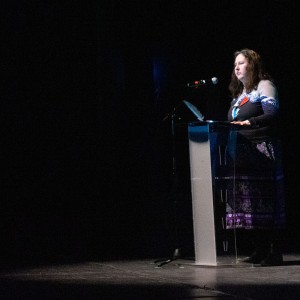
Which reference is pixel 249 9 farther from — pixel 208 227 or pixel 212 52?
pixel 208 227

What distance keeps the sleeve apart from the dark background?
2249mm

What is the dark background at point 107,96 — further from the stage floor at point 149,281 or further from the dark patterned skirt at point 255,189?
the dark patterned skirt at point 255,189

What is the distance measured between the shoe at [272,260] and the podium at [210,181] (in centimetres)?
25

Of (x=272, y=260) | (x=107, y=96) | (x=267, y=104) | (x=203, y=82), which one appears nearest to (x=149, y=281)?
(x=272, y=260)

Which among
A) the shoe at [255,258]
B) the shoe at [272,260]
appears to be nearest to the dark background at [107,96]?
the shoe at [255,258]

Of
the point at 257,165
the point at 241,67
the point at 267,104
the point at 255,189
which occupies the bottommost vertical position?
the point at 255,189

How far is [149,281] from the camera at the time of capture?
3654mm

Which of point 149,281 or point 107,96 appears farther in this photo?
point 107,96

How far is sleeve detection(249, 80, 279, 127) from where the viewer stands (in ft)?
14.2

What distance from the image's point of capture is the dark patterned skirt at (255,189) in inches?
173

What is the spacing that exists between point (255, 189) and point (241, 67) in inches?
30.1

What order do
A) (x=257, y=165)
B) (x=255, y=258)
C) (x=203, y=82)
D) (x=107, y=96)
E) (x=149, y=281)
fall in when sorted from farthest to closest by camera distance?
(x=107, y=96), (x=255, y=258), (x=257, y=165), (x=203, y=82), (x=149, y=281)

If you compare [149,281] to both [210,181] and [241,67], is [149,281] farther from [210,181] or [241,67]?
[241,67]

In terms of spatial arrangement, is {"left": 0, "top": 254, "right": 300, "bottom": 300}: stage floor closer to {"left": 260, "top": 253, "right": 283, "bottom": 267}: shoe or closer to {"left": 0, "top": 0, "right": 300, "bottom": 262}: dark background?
{"left": 260, "top": 253, "right": 283, "bottom": 267}: shoe
